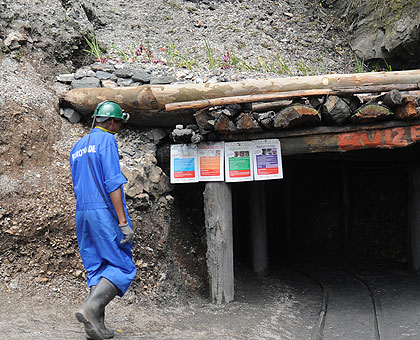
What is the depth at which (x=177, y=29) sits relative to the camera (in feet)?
34.7

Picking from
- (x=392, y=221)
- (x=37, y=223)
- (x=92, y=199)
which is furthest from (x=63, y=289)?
(x=392, y=221)

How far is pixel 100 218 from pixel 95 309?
71 cm

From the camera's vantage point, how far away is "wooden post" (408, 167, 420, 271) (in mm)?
8812

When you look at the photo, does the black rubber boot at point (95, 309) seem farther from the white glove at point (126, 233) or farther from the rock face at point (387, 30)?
the rock face at point (387, 30)

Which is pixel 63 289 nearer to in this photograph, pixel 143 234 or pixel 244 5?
pixel 143 234

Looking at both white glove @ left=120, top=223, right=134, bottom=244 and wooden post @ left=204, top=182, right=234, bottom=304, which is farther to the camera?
wooden post @ left=204, top=182, right=234, bottom=304

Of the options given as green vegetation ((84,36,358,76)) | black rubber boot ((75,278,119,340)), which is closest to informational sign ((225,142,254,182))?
green vegetation ((84,36,358,76))

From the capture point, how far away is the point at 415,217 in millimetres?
8906

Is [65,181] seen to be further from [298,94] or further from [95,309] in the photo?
[298,94]

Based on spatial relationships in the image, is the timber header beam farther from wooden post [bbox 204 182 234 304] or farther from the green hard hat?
the green hard hat

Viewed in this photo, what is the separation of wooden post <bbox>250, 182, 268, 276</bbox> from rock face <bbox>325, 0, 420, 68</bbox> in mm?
4342

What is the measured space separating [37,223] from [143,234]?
119 cm

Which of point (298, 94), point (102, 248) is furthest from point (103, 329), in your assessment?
point (298, 94)

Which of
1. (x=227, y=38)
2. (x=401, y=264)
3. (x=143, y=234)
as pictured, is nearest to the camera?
(x=143, y=234)
